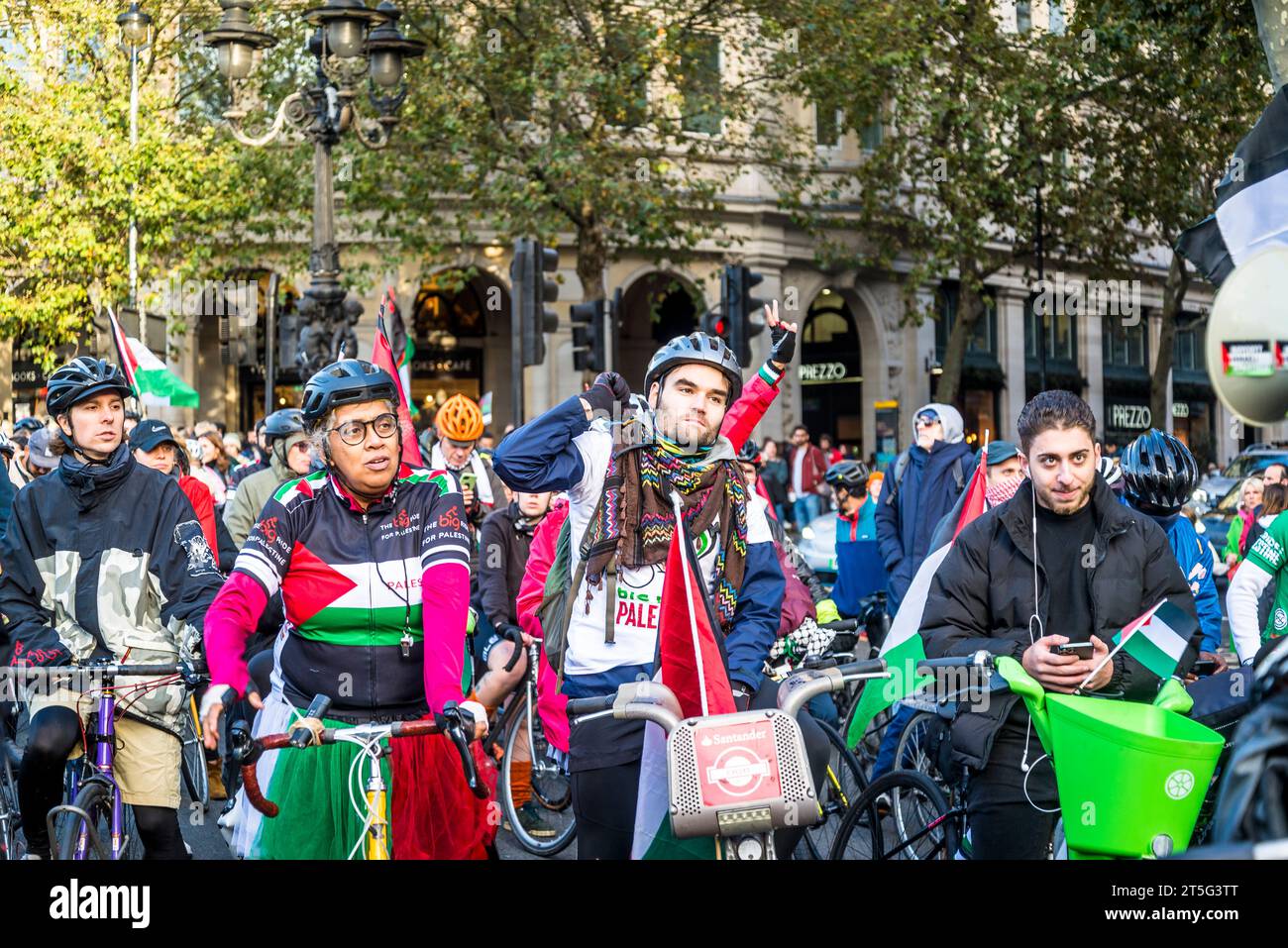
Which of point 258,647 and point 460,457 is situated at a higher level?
point 460,457

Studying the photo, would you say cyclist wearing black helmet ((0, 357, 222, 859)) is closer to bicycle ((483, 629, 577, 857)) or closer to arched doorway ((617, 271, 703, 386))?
bicycle ((483, 629, 577, 857))

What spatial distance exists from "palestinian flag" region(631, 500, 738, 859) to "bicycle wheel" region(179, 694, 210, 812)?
252 cm

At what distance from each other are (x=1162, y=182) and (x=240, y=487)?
921 inches

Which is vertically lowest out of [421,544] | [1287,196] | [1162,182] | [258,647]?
[258,647]

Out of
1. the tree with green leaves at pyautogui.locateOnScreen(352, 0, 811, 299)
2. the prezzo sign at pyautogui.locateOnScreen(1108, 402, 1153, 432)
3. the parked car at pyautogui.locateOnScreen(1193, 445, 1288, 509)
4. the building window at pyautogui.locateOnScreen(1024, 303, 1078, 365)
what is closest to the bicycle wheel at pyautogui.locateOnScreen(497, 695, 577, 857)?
the tree with green leaves at pyautogui.locateOnScreen(352, 0, 811, 299)

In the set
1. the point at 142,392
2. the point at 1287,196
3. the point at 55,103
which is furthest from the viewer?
the point at 55,103

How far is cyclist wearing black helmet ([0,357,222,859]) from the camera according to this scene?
5.64 meters

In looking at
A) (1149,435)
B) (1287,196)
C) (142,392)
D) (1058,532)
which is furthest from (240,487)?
(1287,196)

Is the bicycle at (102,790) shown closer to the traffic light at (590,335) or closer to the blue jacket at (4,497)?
the blue jacket at (4,497)

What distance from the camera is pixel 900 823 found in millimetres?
6320

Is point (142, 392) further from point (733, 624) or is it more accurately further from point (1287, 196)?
point (1287, 196)

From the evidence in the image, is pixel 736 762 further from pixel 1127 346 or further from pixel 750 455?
pixel 1127 346

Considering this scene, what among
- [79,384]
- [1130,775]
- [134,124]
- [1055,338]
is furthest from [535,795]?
[1055,338]

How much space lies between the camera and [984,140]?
28.3 meters
